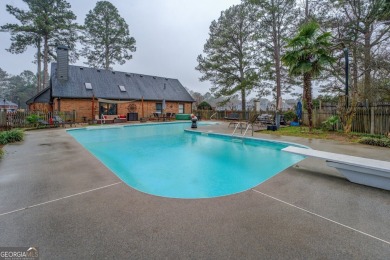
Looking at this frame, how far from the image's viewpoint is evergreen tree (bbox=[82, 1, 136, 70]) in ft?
74.2

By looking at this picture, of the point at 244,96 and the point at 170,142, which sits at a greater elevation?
the point at 244,96

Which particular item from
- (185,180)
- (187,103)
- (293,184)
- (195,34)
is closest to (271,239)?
(293,184)

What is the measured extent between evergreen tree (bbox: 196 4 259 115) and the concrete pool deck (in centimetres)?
1685

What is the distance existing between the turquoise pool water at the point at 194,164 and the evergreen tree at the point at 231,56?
12.2 m

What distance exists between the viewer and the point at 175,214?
7.52 feet

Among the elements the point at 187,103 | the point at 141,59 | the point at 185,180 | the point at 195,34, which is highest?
the point at 195,34

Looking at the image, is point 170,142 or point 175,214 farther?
point 170,142

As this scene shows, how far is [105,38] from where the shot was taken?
2306 cm

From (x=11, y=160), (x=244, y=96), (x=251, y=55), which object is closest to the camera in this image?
(x=11, y=160)

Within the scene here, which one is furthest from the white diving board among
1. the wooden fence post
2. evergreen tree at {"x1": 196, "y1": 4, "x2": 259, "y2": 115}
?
evergreen tree at {"x1": 196, "y1": 4, "x2": 259, "y2": 115}

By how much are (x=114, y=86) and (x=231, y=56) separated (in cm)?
1247

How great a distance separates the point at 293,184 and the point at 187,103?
68.9ft

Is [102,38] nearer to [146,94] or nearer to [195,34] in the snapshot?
[146,94]

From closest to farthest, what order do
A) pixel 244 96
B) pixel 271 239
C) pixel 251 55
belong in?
pixel 271 239
pixel 251 55
pixel 244 96
